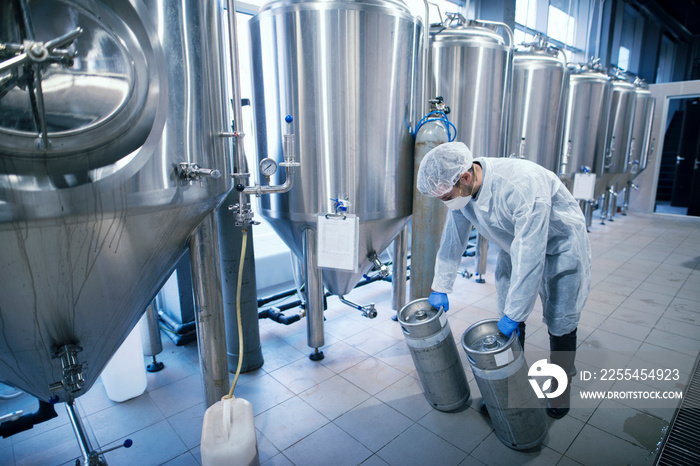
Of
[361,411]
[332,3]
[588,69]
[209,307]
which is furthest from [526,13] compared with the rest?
[209,307]

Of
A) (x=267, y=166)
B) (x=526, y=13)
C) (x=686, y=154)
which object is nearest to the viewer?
(x=267, y=166)

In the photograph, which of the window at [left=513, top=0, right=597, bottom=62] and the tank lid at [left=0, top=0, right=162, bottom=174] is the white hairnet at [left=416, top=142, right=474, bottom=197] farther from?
the window at [left=513, top=0, right=597, bottom=62]

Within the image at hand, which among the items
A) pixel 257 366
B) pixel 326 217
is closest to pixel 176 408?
pixel 257 366

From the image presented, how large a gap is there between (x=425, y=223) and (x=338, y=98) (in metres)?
0.81

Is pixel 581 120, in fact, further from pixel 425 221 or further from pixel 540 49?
pixel 425 221

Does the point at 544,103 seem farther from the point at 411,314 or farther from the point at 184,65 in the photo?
the point at 184,65

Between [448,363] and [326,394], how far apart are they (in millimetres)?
612

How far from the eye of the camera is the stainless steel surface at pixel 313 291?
1.98 m

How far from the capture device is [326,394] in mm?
1884

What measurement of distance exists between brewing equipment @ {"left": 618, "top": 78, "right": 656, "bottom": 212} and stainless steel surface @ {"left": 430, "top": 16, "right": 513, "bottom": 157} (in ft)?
15.2

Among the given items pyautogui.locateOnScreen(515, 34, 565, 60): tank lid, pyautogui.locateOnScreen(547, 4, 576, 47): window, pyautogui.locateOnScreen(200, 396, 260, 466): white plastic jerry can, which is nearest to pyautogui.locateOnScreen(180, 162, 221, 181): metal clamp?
pyautogui.locateOnScreen(200, 396, 260, 466): white plastic jerry can

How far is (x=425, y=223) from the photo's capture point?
2145 millimetres

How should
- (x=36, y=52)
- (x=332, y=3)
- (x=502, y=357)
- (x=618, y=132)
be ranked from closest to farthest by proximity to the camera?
(x=36, y=52) → (x=502, y=357) → (x=332, y=3) → (x=618, y=132)

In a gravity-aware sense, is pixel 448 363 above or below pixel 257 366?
above
